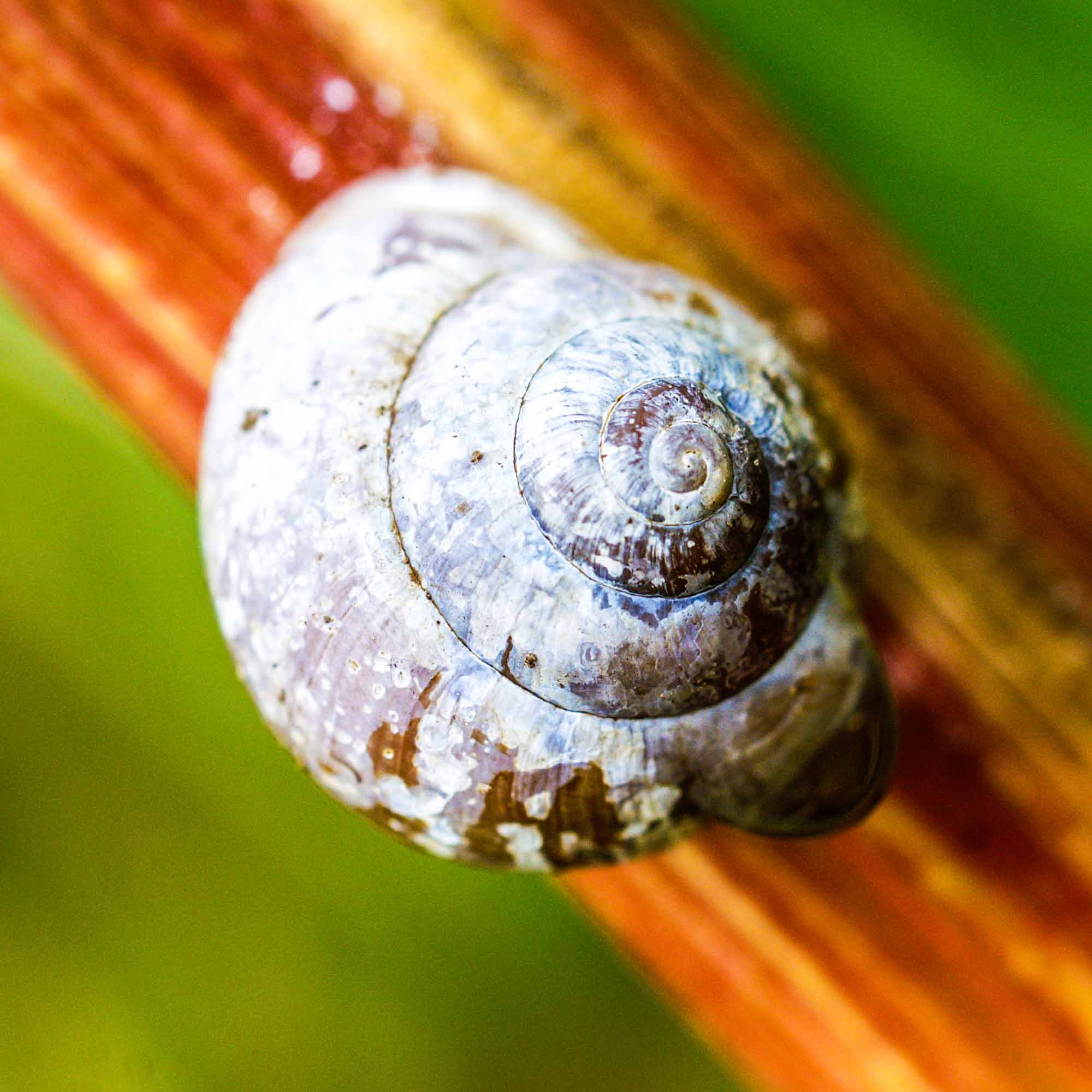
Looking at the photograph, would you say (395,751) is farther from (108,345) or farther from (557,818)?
(108,345)

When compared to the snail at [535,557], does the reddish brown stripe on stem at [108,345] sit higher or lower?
higher

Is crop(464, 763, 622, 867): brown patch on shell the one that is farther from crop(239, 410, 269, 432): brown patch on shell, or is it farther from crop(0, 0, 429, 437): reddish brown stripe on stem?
crop(0, 0, 429, 437): reddish brown stripe on stem

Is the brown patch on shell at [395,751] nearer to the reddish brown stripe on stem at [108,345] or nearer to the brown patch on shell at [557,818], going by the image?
the brown patch on shell at [557,818]

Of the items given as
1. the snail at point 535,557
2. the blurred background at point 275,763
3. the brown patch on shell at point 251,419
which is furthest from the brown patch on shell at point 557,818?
the blurred background at point 275,763

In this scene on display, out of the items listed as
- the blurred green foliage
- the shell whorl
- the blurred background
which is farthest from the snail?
the blurred green foliage

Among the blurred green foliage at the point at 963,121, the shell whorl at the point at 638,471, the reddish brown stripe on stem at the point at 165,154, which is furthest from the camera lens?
the blurred green foliage at the point at 963,121

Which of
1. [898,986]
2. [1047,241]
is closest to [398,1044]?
[898,986]
